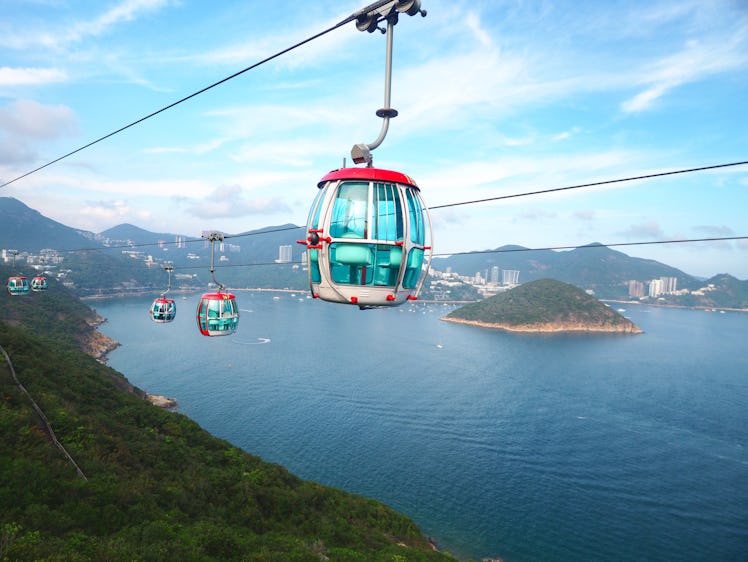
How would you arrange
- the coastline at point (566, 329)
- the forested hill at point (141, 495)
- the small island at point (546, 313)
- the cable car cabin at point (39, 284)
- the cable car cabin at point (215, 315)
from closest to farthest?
1. the forested hill at point (141, 495)
2. the cable car cabin at point (215, 315)
3. the cable car cabin at point (39, 284)
4. the coastline at point (566, 329)
5. the small island at point (546, 313)

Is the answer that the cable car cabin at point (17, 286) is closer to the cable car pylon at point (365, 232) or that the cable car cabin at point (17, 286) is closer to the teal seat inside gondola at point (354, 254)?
the cable car pylon at point (365, 232)

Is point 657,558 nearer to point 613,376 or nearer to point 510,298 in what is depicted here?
point 613,376

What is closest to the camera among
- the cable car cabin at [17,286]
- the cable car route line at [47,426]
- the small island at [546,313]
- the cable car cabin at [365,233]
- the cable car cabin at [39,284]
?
the cable car cabin at [365,233]

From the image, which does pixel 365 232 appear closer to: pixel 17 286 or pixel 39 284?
pixel 17 286

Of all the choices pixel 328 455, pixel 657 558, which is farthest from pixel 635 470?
pixel 328 455

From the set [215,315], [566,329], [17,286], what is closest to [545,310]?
[566,329]

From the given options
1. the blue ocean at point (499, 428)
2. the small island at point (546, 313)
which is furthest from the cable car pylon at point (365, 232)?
the small island at point (546, 313)
